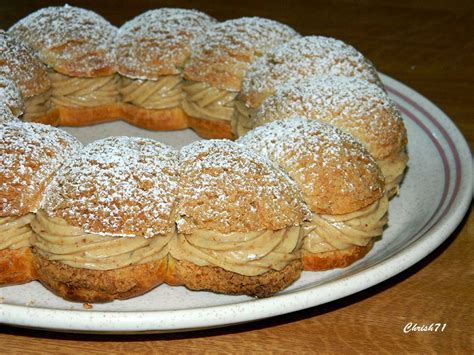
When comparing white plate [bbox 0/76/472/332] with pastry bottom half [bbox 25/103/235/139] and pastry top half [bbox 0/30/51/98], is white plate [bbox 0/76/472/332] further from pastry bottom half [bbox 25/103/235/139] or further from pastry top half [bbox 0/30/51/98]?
pastry top half [bbox 0/30/51/98]

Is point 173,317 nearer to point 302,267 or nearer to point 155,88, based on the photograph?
point 302,267

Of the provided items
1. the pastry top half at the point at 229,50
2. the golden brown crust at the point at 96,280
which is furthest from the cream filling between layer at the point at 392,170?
the golden brown crust at the point at 96,280

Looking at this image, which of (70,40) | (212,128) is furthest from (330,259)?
(70,40)

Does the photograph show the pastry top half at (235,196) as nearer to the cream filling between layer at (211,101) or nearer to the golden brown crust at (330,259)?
the golden brown crust at (330,259)

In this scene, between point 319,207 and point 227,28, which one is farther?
point 227,28

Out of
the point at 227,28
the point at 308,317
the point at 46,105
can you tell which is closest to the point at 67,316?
the point at 308,317

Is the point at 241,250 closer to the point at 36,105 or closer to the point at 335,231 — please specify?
the point at 335,231
